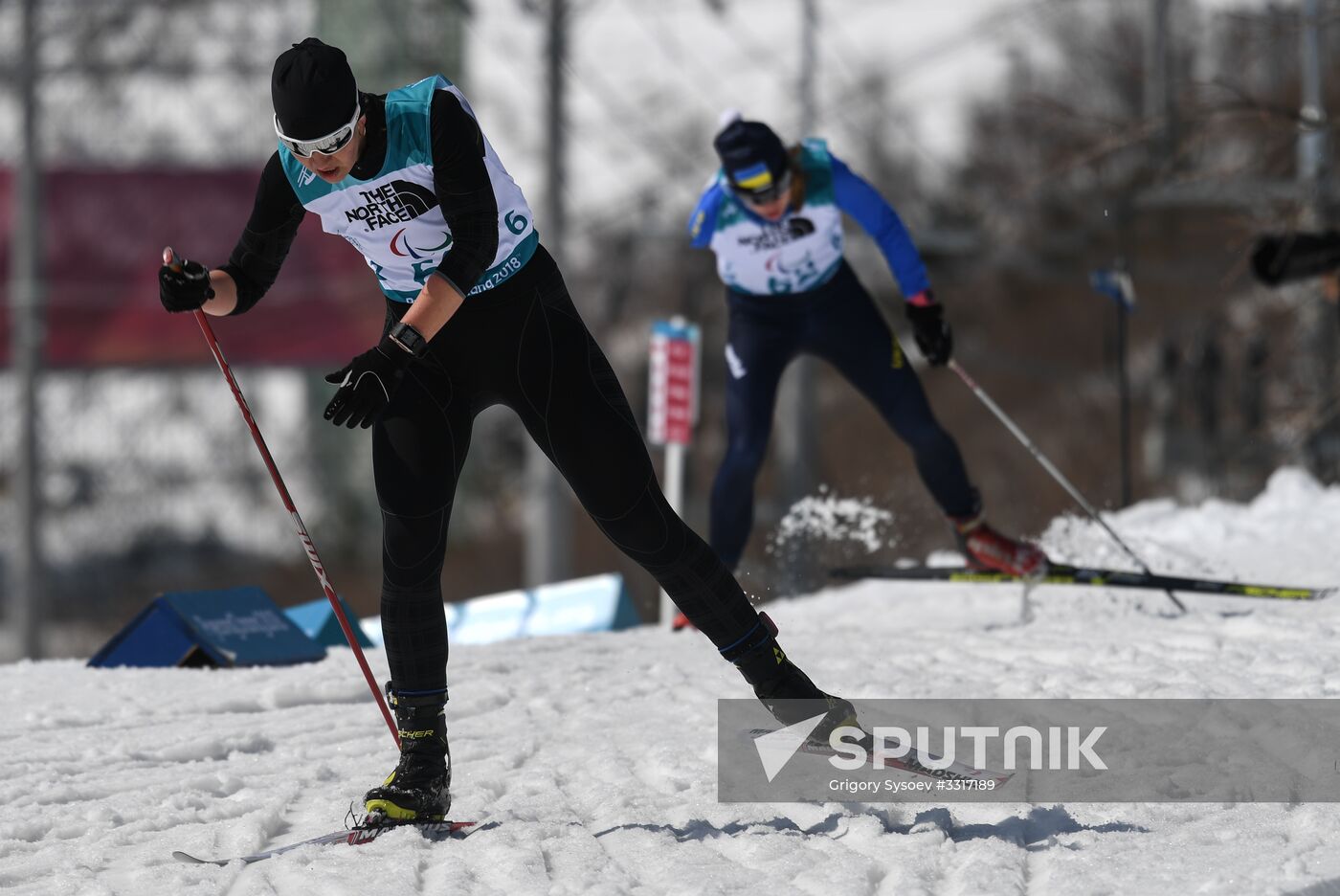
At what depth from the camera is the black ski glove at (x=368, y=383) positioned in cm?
326

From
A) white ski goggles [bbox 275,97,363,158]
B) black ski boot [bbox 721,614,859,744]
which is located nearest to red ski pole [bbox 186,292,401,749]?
white ski goggles [bbox 275,97,363,158]

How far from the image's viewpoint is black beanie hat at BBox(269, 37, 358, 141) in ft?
10.6

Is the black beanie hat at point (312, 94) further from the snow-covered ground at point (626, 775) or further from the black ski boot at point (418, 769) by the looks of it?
the snow-covered ground at point (626, 775)

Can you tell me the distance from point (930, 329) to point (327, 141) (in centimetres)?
333

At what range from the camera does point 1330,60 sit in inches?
917

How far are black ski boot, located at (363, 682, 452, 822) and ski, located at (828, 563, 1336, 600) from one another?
10.4 feet

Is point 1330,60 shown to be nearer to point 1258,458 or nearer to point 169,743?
point 1258,458

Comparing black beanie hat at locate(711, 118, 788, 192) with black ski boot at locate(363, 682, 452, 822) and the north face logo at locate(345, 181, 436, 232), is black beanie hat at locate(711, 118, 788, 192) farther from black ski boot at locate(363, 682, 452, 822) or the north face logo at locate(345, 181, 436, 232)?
black ski boot at locate(363, 682, 452, 822)

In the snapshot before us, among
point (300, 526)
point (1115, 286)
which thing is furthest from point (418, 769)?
point (1115, 286)

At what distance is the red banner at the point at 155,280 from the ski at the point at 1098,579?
51.5 ft

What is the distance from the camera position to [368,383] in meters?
3.28

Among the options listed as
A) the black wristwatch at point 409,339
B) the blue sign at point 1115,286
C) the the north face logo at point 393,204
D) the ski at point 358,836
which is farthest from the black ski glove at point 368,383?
the blue sign at point 1115,286

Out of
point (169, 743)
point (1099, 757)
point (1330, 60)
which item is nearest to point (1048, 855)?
point (1099, 757)

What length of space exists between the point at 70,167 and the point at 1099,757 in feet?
65.9
